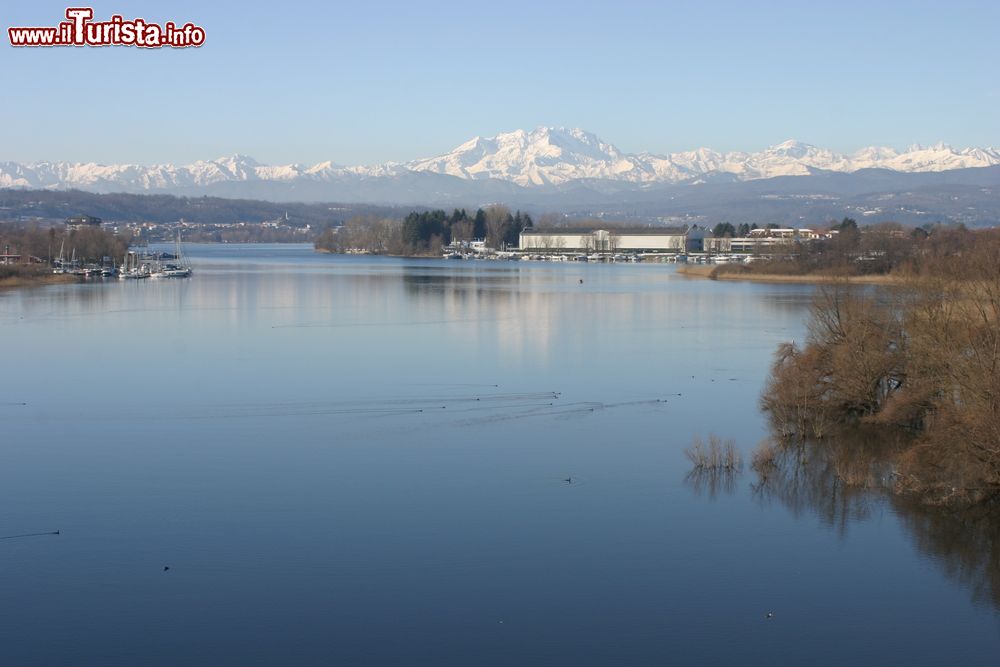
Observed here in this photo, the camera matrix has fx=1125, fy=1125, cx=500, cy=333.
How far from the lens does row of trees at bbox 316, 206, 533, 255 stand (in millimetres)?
58344

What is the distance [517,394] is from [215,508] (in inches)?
181

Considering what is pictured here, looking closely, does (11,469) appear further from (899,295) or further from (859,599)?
(899,295)

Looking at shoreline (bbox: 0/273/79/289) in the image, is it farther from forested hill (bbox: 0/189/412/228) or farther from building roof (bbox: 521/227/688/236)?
forested hill (bbox: 0/189/412/228)

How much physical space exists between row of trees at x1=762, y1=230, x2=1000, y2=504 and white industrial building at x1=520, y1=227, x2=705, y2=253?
4812 centimetres

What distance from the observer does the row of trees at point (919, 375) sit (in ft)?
24.5

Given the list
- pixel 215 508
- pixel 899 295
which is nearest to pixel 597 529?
pixel 215 508

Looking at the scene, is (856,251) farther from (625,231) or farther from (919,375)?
(625,231)

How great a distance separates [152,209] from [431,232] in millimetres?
51674

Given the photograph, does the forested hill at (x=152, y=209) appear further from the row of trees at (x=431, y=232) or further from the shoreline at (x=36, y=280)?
the shoreline at (x=36, y=280)

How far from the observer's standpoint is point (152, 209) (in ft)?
335

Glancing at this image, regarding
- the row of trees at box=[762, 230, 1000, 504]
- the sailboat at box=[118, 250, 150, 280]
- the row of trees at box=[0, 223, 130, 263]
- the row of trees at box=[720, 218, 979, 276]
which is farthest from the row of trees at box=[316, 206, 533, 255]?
the row of trees at box=[762, 230, 1000, 504]

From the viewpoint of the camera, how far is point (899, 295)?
34.7 ft

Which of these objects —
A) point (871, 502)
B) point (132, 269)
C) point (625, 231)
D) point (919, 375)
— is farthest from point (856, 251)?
point (625, 231)

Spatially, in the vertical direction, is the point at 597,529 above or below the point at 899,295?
below
